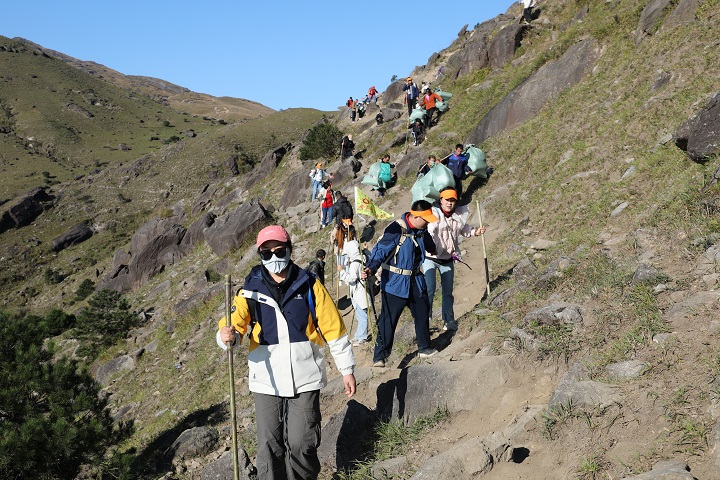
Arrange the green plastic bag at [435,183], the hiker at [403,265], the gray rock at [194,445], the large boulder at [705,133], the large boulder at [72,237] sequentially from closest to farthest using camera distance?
1. the hiker at [403,265]
2. the gray rock at [194,445]
3. the large boulder at [705,133]
4. the green plastic bag at [435,183]
5. the large boulder at [72,237]

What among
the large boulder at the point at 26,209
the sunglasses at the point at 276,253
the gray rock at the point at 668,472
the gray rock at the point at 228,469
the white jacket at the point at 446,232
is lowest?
the gray rock at the point at 228,469

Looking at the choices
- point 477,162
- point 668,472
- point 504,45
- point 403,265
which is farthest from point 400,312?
point 504,45

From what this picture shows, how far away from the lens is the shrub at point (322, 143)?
28.1 metres

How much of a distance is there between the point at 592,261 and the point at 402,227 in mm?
2484

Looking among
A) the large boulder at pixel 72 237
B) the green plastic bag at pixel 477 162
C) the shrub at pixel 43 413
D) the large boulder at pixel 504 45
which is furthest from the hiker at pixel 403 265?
the large boulder at pixel 72 237

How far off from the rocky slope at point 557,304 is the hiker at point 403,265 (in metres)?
0.68

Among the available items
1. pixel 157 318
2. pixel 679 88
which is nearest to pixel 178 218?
pixel 157 318

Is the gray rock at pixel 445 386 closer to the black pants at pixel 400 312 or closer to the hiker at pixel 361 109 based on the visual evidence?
the black pants at pixel 400 312

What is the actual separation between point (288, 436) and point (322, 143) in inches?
993

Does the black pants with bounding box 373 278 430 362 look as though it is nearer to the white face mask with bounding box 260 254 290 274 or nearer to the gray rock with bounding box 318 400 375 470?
the gray rock with bounding box 318 400 375 470

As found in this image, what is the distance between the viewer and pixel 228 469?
5137 millimetres

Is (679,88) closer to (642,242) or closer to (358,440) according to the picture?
(642,242)

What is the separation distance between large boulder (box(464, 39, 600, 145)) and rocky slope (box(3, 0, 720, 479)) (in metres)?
0.08

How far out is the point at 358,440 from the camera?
4.84 metres
